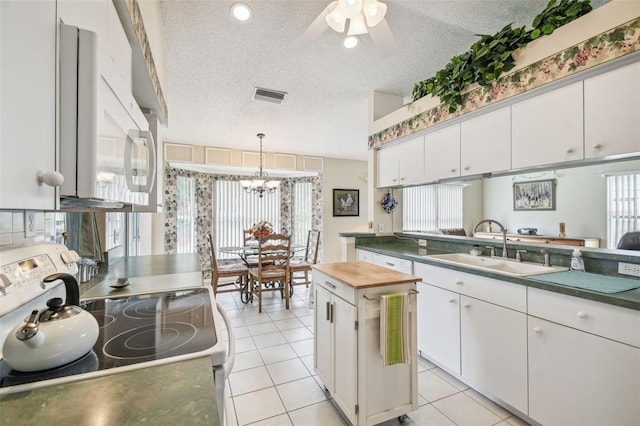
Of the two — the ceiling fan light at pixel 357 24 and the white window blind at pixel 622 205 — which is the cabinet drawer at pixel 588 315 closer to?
the ceiling fan light at pixel 357 24

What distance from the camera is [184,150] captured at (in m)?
4.81

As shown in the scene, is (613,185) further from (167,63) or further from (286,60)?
(167,63)

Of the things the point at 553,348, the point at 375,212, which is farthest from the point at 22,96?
the point at 375,212

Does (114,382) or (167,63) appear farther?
(167,63)

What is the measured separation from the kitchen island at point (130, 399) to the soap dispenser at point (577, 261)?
2185 mm

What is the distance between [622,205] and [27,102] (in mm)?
6165

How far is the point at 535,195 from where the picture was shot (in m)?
5.37

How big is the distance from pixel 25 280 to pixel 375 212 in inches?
120

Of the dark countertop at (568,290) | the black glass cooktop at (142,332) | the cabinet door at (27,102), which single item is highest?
the cabinet door at (27,102)

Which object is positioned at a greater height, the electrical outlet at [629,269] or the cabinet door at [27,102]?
the cabinet door at [27,102]

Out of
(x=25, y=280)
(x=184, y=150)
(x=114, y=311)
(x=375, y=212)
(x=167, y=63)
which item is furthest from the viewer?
(x=184, y=150)

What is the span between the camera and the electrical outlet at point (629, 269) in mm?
1536

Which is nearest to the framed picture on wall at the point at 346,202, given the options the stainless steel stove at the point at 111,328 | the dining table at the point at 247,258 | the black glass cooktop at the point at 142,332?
the dining table at the point at 247,258

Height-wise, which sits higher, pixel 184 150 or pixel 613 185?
pixel 184 150
